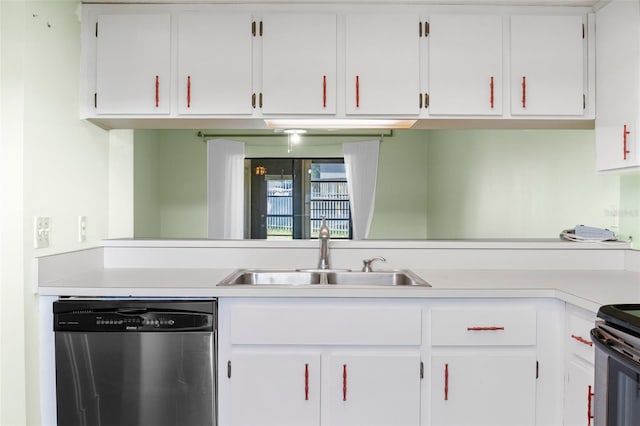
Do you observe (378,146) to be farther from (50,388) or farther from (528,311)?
(50,388)

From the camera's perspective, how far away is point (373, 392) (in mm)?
1619

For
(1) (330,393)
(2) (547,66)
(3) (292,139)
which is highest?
(3) (292,139)

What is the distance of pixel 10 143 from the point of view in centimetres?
155

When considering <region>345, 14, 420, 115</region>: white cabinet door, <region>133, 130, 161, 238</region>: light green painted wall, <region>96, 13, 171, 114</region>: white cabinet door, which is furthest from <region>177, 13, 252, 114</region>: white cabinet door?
<region>133, 130, 161, 238</region>: light green painted wall

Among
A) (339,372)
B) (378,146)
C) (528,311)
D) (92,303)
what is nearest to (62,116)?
(92,303)

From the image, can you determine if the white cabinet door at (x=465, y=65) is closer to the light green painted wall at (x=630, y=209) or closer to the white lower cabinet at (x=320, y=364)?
the light green painted wall at (x=630, y=209)

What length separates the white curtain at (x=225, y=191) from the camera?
4.15 metres

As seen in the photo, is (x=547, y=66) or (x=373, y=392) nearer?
(x=373, y=392)

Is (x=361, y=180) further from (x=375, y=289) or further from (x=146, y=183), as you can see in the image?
(x=375, y=289)

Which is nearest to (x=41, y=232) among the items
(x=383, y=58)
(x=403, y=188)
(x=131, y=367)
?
(x=131, y=367)

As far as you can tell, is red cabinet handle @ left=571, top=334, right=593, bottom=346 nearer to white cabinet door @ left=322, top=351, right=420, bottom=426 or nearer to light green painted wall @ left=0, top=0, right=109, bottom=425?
white cabinet door @ left=322, top=351, right=420, bottom=426

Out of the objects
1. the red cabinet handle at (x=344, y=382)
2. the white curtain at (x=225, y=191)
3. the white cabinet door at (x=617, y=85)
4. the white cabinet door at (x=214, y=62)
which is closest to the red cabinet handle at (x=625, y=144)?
the white cabinet door at (x=617, y=85)

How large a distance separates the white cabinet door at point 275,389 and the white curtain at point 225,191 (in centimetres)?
257

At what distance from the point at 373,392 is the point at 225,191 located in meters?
2.96
